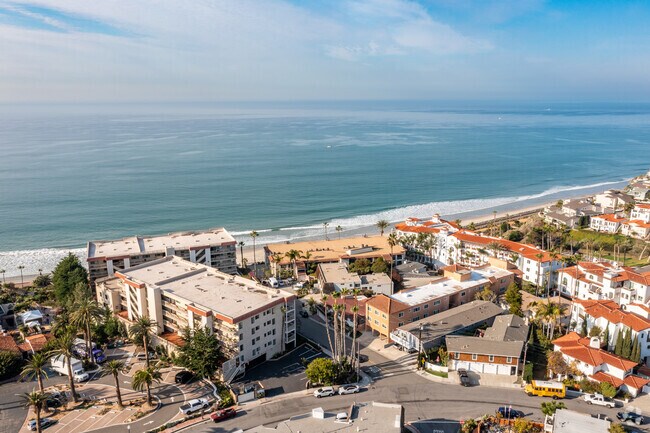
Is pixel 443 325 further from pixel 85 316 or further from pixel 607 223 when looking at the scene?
pixel 607 223

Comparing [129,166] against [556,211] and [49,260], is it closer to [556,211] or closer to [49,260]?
[49,260]

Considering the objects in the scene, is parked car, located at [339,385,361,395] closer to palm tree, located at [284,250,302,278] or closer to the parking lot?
the parking lot

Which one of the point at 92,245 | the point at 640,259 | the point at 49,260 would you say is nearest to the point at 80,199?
the point at 49,260

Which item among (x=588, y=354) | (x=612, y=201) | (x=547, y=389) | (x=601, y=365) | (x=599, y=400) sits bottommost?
(x=599, y=400)

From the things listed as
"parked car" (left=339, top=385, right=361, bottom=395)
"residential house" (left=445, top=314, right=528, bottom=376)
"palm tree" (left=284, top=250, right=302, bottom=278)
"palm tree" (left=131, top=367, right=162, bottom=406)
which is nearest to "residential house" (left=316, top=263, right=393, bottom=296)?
"palm tree" (left=284, top=250, right=302, bottom=278)

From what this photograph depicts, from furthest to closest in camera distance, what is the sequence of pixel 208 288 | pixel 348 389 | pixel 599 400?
pixel 208 288 < pixel 348 389 < pixel 599 400

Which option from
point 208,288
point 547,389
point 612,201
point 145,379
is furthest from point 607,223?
point 145,379

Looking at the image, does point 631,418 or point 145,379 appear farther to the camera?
point 145,379

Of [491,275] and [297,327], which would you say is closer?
[297,327]
